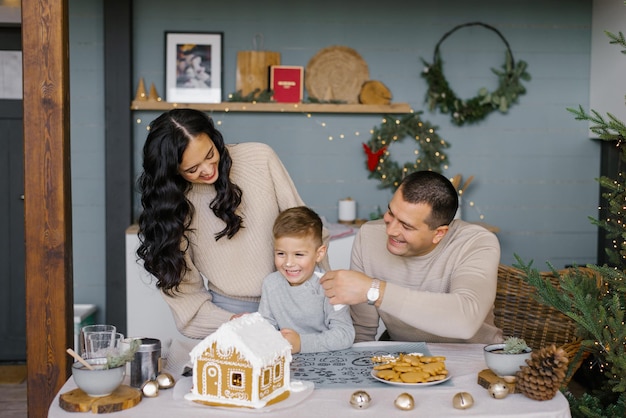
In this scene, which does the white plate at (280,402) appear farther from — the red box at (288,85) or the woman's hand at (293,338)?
the red box at (288,85)

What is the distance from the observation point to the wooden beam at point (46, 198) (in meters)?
2.56

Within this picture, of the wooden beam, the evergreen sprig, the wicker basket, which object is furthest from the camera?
the wicker basket

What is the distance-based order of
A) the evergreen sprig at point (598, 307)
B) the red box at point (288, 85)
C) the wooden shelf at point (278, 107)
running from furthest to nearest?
the red box at point (288, 85), the wooden shelf at point (278, 107), the evergreen sprig at point (598, 307)

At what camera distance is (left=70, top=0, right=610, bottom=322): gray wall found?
502cm

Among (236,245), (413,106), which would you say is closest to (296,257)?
(236,245)

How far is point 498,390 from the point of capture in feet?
6.39

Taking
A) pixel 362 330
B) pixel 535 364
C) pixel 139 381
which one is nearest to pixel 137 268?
pixel 362 330

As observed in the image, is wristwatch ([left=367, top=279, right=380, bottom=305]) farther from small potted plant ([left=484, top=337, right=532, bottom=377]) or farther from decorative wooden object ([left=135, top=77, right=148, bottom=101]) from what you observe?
decorative wooden object ([left=135, top=77, right=148, bottom=101])

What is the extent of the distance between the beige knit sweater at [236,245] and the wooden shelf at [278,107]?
2156 mm

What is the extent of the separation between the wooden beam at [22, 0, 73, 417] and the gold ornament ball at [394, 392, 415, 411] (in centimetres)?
126

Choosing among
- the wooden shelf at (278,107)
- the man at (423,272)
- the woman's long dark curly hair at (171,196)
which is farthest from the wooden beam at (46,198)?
the wooden shelf at (278,107)

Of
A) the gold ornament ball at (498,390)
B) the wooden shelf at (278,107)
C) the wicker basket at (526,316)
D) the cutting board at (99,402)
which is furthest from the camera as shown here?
the wooden shelf at (278,107)

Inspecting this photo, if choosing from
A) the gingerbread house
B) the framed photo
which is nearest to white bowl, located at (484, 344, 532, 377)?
the gingerbread house

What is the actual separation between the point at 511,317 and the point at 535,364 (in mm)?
1383
